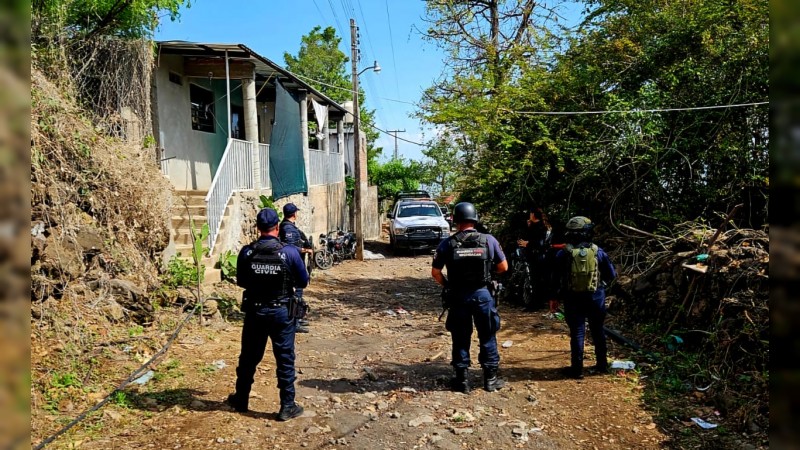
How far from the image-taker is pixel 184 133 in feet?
39.7

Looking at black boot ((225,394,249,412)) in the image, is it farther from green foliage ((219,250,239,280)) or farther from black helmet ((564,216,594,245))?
green foliage ((219,250,239,280))

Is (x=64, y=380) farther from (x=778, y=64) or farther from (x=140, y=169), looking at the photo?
(x=778, y=64)

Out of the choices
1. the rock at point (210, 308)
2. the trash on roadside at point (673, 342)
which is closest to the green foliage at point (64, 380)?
the rock at point (210, 308)

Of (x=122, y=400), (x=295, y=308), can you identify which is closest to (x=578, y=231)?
(x=295, y=308)

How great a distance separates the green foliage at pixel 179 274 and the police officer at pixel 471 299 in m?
4.59

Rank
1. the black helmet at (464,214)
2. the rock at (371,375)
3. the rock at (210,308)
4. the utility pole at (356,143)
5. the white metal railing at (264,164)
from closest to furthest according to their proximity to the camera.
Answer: the black helmet at (464,214) → the rock at (371,375) → the rock at (210,308) → the white metal railing at (264,164) → the utility pole at (356,143)

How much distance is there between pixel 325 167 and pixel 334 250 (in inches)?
167

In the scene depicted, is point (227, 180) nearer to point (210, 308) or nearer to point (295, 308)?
point (210, 308)

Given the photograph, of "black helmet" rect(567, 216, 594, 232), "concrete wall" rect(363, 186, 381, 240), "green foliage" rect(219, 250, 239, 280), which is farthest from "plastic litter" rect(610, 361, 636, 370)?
"concrete wall" rect(363, 186, 381, 240)

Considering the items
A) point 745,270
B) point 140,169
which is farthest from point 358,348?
point 745,270

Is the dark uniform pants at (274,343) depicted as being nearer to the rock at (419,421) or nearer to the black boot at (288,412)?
the black boot at (288,412)

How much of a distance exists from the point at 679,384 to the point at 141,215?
277 inches

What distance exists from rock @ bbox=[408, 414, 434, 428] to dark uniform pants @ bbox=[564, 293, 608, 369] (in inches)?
71.1

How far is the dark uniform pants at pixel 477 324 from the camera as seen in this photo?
205 inches
